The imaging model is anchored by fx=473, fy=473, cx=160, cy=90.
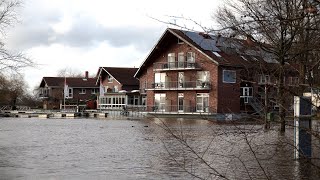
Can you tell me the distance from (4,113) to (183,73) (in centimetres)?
3291

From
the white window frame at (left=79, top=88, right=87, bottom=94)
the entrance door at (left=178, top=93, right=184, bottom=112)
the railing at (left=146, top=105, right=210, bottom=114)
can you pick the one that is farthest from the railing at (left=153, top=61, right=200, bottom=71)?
the white window frame at (left=79, top=88, right=87, bottom=94)

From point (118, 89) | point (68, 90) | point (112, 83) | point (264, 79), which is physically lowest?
point (264, 79)

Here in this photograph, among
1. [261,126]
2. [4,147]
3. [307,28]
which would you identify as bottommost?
[4,147]

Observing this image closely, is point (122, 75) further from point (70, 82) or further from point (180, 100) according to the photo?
point (70, 82)

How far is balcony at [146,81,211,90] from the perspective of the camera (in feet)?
168

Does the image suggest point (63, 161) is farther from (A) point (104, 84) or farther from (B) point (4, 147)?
(A) point (104, 84)

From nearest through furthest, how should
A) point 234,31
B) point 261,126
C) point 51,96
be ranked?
point 234,31 < point 261,126 < point 51,96

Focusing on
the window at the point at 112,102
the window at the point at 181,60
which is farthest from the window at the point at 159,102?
the window at the point at 112,102

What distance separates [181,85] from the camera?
54125mm

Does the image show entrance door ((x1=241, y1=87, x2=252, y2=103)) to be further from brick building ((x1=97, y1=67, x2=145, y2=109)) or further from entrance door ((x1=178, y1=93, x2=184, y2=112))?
brick building ((x1=97, y1=67, x2=145, y2=109))

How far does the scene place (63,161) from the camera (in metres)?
14.0

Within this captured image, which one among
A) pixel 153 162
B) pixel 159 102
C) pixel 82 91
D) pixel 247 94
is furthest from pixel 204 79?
pixel 82 91

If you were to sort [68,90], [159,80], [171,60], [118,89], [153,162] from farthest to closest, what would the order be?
[68,90] → [118,89] → [159,80] → [171,60] → [153,162]

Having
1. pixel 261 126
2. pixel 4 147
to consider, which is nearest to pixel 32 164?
pixel 4 147
